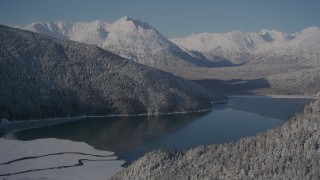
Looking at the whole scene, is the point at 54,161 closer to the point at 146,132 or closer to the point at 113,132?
the point at 113,132

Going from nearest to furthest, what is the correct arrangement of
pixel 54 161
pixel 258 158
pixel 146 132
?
pixel 258 158 < pixel 54 161 < pixel 146 132

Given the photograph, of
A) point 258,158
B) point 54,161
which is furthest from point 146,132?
point 258,158

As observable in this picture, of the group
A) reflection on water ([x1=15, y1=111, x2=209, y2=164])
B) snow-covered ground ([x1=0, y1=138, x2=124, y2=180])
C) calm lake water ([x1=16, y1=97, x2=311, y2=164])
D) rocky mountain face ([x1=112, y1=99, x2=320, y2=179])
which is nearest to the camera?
rocky mountain face ([x1=112, y1=99, x2=320, y2=179])

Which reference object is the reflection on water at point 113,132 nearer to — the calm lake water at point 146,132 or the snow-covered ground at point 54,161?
the calm lake water at point 146,132

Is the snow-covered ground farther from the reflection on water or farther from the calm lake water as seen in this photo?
the reflection on water

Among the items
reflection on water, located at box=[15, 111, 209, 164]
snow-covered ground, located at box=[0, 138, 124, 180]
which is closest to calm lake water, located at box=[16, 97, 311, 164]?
reflection on water, located at box=[15, 111, 209, 164]

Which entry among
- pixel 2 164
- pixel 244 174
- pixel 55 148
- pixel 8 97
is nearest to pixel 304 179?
pixel 244 174

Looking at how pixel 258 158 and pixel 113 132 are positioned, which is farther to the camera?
pixel 113 132
